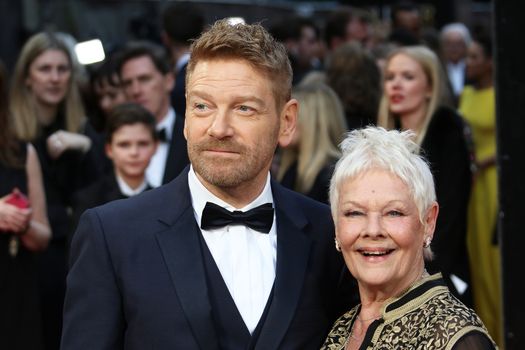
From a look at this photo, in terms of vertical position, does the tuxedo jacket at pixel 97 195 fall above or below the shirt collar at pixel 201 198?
below

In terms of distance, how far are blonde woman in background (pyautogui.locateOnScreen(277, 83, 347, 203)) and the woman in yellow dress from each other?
4.48 ft

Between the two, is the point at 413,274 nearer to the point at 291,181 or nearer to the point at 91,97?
the point at 291,181

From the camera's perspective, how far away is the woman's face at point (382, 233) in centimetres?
345

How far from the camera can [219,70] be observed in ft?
11.4

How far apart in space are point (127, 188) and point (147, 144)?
1.11ft

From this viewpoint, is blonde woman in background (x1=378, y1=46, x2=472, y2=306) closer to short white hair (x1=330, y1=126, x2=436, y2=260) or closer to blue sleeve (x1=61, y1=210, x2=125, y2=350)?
short white hair (x1=330, y1=126, x2=436, y2=260)

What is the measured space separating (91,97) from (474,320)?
546 centimetres

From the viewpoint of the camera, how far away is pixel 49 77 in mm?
A: 7387

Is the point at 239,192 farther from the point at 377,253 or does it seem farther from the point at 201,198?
the point at 377,253

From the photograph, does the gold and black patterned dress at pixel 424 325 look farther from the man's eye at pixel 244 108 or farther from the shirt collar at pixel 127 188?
the shirt collar at pixel 127 188

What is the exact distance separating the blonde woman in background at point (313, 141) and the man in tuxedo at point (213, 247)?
283 cm

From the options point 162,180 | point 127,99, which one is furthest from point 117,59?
point 162,180

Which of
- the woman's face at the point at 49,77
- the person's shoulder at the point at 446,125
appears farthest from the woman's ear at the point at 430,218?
the woman's face at the point at 49,77

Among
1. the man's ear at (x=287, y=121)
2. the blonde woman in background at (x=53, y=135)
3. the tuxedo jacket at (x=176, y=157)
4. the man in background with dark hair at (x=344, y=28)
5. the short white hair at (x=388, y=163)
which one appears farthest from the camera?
the man in background with dark hair at (x=344, y=28)
